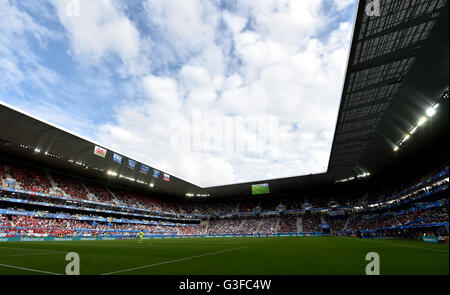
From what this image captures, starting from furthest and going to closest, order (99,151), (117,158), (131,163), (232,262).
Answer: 1. (131,163)
2. (117,158)
3. (99,151)
4. (232,262)

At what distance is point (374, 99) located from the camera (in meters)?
20.9

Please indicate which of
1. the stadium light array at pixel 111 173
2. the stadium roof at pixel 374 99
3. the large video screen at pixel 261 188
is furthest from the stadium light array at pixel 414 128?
the stadium light array at pixel 111 173

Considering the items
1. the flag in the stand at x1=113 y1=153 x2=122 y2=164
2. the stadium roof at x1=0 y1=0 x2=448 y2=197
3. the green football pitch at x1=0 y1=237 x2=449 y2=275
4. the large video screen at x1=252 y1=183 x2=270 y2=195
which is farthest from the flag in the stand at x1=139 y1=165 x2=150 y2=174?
the green football pitch at x1=0 y1=237 x2=449 y2=275

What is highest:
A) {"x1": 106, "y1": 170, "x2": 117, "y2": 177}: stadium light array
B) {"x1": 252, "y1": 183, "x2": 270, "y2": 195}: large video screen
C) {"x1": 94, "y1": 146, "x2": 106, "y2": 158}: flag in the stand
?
{"x1": 94, "y1": 146, "x2": 106, "y2": 158}: flag in the stand

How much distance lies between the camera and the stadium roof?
13.5m

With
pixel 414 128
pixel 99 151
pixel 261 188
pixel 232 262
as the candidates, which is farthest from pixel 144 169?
pixel 414 128

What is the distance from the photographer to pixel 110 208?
4691 cm

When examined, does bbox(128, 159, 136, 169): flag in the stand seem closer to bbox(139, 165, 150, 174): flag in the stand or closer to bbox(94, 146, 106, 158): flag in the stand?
bbox(139, 165, 150, 174): flag in the stand

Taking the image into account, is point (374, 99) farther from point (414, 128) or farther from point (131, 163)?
point (131, 163)

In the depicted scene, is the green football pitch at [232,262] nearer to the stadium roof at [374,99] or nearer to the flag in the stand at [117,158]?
the stadium roof at [374,99]

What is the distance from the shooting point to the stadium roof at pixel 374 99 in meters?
13.5

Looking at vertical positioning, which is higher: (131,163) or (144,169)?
(131,163)

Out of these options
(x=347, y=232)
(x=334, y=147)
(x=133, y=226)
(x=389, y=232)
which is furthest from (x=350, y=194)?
(x=133, y=226)

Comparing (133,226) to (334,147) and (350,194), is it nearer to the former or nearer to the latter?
(334,147)
